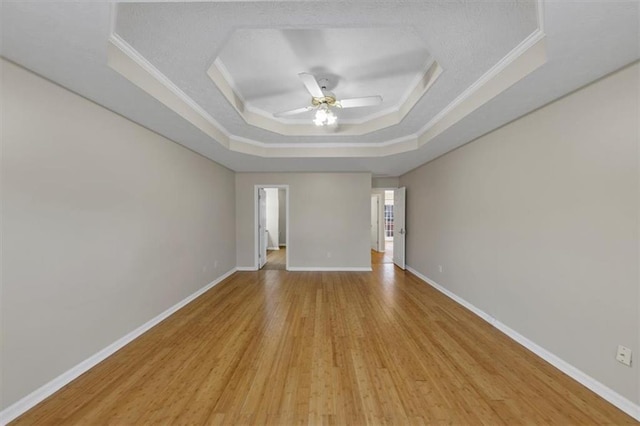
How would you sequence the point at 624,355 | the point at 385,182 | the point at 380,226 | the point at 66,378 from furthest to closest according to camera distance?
1. the point at 380,226
2. the point at 385,182
3. the point at 66,378
4. the point at 624,355

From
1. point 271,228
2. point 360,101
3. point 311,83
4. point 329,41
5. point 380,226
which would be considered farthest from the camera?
point 271,228

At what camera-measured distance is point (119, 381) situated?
1.92m

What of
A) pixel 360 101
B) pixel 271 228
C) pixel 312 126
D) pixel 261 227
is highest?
pixel 312 126

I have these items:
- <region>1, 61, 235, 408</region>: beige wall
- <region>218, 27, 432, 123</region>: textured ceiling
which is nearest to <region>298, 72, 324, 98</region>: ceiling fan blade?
<region>218, 27, 432, 123</region>: textured ceiling

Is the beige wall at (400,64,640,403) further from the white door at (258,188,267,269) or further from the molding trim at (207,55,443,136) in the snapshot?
→ the white door at (258,188,267,269)

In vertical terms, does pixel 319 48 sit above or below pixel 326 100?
above

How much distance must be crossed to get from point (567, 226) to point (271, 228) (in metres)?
8.21

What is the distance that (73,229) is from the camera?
1.96 metres

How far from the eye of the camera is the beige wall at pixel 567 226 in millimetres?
1656

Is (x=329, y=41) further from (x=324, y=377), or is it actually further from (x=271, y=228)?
(x=271, y=228)

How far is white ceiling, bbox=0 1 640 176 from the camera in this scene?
1.33 metres

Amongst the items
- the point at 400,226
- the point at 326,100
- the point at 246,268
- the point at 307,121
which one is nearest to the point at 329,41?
the point at 326,100

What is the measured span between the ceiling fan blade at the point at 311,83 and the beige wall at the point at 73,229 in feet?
6.40

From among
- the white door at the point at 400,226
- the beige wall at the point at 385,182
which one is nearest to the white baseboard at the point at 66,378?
the white door at the point at 400,226
